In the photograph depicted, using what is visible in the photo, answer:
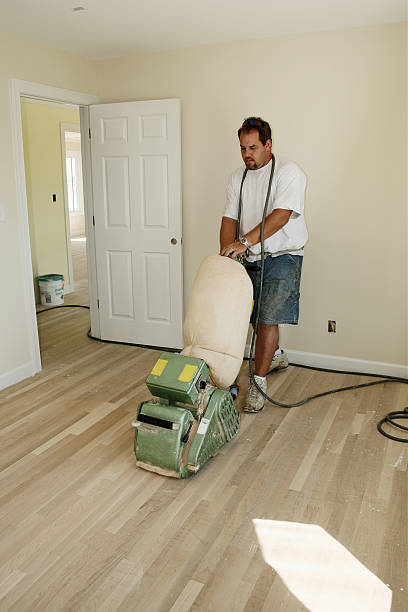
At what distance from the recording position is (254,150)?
293 centimetres

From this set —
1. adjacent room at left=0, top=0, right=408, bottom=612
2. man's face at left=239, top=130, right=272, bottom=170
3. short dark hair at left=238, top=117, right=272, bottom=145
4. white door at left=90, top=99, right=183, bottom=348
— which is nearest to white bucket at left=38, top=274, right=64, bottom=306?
adjacent room at left=0, top=0, right=408, bottom=612

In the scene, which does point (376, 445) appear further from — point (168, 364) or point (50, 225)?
point (50, 225)

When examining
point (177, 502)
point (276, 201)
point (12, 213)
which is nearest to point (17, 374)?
point (12, 213)

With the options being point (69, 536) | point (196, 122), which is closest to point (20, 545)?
point (69, 536)

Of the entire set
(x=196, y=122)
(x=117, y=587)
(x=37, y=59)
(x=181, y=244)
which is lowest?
(x=117, y=587)

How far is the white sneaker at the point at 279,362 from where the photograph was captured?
3.67 meters

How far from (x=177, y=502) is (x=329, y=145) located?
2.50 metres

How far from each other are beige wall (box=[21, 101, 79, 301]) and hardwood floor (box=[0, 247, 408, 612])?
117 inches

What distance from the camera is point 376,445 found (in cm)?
267

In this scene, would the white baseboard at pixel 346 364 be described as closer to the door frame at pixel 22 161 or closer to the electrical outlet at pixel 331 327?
the electrical outlet at pixel 331 327

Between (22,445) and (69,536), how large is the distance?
0.84 metres

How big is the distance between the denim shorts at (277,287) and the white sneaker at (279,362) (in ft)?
1.85

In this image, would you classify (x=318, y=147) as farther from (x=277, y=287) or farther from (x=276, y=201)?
(x=277, y=287)

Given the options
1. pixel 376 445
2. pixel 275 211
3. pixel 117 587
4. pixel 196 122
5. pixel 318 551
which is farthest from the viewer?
pixel 196 122
